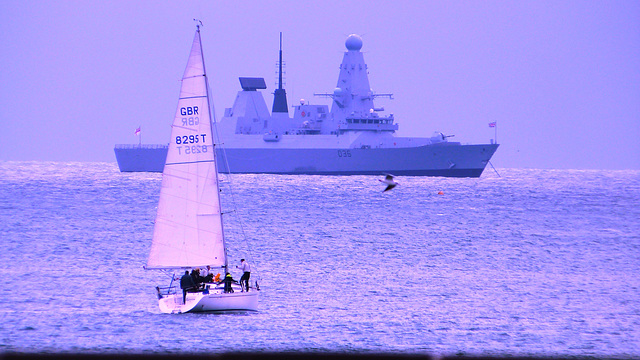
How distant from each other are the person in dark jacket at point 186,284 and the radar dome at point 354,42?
9874 centimetres

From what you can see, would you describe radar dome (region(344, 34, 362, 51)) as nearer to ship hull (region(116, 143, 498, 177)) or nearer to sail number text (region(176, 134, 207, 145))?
ship hull (region(116, 143, 498, 177))

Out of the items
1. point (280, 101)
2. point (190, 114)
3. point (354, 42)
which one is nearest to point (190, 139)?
point (190, 114)

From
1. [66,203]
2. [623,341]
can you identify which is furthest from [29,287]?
[66,203]

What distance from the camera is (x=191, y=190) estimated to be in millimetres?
22547

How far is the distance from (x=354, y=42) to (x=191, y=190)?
323 ft

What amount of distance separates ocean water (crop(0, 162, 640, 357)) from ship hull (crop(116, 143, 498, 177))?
35130mm

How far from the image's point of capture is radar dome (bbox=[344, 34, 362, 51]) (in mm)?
118750

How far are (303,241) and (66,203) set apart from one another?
4231 centimetres

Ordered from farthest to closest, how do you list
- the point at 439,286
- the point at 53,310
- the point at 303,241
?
the point at 303,241 < the point at 439,286 < the point at 53,310

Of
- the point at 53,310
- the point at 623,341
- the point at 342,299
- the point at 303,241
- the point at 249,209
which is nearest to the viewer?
the point at 623,341

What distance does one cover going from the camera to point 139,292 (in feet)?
90.6

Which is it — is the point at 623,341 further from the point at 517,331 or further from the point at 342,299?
the point at 342,299

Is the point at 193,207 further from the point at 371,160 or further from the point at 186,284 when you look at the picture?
the point at 371,160

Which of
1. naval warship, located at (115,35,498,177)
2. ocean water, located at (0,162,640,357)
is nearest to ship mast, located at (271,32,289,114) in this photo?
naval warship, located at (115,35,498,177)
